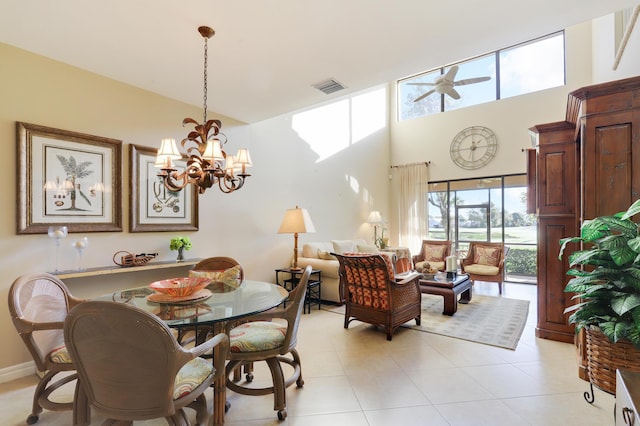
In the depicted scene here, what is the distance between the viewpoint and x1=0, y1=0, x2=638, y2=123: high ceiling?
216cm

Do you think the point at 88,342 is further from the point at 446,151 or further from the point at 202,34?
the point at 446,151

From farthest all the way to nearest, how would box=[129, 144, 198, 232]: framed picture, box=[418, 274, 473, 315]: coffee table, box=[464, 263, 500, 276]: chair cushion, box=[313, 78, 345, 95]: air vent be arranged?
1. box=[464, 263, 500, 276]: chair cushion
2. box=[418, 274, 473, 315]: coffee table
3. box=[129, 144, 198, 232]: framed picture
4. box=[313, 78, 345, 95]: air vent

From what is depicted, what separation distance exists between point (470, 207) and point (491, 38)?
17.4ft

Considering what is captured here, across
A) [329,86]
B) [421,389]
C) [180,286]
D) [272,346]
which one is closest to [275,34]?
[329,86]

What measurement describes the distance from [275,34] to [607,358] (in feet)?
11.2

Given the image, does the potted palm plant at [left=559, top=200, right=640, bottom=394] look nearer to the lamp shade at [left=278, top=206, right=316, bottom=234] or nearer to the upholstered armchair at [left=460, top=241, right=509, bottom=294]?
the lamp shade at [left=278, top=206, right=316, bottom=234]

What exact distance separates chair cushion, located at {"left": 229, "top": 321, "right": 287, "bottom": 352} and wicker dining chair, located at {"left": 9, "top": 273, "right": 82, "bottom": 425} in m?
0.96

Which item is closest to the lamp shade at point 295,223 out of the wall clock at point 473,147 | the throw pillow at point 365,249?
the throw pillow at point 365,249

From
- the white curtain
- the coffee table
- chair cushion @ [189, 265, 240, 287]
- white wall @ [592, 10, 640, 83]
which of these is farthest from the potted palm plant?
the white curtain

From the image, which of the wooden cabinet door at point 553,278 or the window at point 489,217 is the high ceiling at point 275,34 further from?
the window at point 489,217

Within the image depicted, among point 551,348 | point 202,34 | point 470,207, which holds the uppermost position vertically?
point 202,34

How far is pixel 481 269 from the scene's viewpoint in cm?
578

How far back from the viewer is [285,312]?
2096mm

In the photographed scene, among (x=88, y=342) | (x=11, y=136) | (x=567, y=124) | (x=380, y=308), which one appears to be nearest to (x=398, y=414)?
(x=380, y=308)
